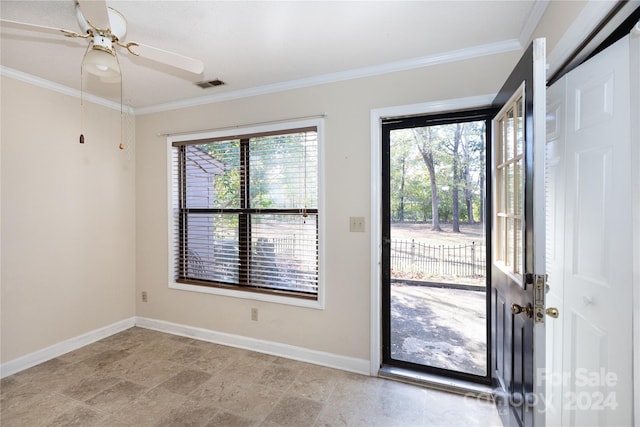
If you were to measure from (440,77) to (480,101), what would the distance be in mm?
343

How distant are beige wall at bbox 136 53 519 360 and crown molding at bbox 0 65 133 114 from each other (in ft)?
2.81

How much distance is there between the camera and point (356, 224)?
2.40 meters

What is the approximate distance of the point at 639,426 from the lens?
1143 millimetres

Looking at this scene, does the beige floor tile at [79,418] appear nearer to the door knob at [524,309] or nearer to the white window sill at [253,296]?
the white window sill at [253,296]

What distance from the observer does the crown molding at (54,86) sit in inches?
92.3

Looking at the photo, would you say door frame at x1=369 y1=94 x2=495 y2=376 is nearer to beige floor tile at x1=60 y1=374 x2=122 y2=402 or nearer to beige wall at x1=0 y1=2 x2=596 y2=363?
beige wall at x1=0 y1=2 x2=596 y2=363

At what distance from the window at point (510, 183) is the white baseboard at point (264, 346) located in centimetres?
140

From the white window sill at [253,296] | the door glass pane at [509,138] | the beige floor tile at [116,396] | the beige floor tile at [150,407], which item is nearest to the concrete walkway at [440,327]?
the white window sill at [253,296]

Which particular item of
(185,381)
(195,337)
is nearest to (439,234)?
(185,381)

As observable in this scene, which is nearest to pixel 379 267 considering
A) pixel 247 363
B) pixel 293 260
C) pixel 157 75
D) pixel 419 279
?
pixel 419 279

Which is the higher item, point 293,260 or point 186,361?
point 293,260

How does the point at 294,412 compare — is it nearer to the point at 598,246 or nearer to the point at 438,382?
the point at 438,382

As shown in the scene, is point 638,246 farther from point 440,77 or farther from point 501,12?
point 440,77

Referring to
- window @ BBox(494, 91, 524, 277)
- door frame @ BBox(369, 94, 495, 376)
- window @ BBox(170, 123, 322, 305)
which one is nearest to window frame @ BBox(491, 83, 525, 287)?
window @ BBox(494, 91, 524, 277)
